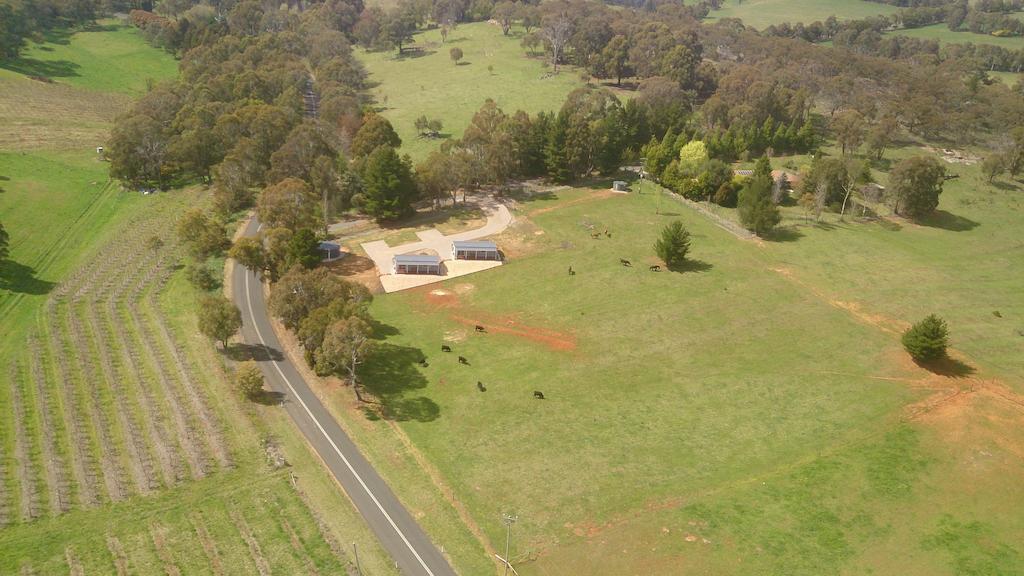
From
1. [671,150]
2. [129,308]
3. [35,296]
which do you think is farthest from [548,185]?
[35,296]

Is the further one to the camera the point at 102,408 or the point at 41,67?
the point at 41,67

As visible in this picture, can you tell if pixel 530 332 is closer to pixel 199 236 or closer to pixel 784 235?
pixel 784 235

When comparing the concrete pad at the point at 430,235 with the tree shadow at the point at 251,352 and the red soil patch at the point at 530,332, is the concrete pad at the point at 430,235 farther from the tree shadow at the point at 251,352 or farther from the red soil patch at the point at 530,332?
the tree shadow at the point at 251,352

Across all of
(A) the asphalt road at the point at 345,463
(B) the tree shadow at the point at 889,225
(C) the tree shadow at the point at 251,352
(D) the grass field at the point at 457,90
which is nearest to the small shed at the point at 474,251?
(A) the asphalt road at the point at 345,463

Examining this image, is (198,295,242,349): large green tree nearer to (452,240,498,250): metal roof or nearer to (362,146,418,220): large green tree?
(452,240,498,250): metal roof

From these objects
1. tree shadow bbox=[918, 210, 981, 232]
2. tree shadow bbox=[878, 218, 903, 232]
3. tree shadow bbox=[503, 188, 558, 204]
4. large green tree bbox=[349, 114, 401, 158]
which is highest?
large green tree bbox=[349, 114, 401, 158]

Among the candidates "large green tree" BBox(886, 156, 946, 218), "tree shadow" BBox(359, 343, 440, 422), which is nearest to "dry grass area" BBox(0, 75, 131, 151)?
"tree shadow" BBox(359, 343, 440, 422)

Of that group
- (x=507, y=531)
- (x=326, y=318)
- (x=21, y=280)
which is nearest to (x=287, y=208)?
(x=326, y=318)

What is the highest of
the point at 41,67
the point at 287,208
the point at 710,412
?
the point at 41,67
